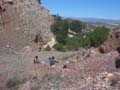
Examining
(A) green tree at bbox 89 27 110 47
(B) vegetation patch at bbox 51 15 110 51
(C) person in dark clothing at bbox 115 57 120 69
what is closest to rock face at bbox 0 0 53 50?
(B) vegetation patch at bbox 51 15 110 51

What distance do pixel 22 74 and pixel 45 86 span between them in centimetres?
304

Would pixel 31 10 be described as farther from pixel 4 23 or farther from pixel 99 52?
pixel 99 52

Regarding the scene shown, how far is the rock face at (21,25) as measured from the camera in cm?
4141

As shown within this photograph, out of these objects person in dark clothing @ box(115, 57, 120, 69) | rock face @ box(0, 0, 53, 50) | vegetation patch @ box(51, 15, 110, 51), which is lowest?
vegetation patch @ box(51, 15, 110, 51)

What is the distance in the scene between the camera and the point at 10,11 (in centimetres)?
4366

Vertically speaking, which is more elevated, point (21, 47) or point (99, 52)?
point (99, 52)

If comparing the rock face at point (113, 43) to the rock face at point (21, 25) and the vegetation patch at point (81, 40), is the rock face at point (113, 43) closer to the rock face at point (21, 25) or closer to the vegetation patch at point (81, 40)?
the rock face at point (21, 25)

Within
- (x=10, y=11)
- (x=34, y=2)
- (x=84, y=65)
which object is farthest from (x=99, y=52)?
(x=34, y=2)

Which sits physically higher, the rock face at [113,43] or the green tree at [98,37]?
the rock face at [113,43]

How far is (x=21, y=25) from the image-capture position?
43531 mm

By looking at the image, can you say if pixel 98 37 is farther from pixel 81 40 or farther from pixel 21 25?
pixel 21 25

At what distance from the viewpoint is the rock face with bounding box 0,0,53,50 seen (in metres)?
41.4

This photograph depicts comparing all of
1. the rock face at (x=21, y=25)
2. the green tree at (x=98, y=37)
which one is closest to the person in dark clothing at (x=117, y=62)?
the rock face at (x=21, y=25)

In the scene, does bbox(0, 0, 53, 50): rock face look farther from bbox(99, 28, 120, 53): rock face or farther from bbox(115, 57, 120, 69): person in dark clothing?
bbox(115, 57, 120, 69): person in dark clothing
